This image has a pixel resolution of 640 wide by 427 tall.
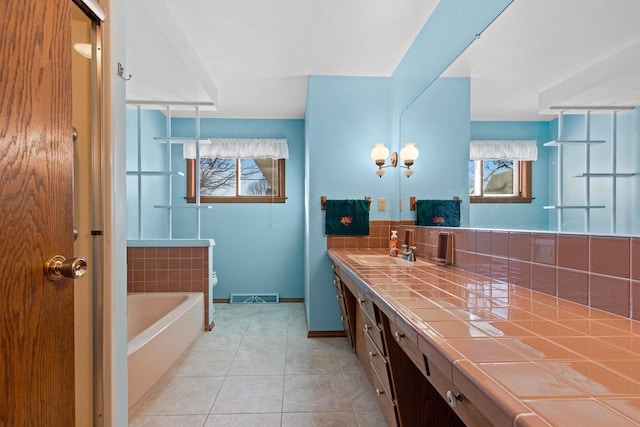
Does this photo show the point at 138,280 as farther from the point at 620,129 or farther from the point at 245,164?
the point at 620,129

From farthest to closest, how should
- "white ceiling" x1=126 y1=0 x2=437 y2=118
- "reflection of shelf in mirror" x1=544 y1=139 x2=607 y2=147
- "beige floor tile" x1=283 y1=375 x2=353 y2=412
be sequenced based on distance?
"white ceiling" x1=126 y1=0 x2=437 y2=118, "beige floor tile" x1=283 y1=375 x2=353 y2=412, "reflection of shelf in mirror" x1=544 y1=139 x2=607 y2=147

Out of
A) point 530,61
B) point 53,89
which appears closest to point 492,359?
point 530,61

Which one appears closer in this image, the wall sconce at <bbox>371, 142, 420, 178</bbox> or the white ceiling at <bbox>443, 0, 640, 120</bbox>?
the white ceiling at <bbox>443, 0, 640, 120</bbox>

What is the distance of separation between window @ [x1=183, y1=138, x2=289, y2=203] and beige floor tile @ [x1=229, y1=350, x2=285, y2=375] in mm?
2150

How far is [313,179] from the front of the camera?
121 inches

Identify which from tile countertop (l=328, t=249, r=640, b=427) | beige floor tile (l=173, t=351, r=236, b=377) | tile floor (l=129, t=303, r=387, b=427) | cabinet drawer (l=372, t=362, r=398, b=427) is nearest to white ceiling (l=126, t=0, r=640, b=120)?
tile countertop (l=328, t=249, r=640, b=427)

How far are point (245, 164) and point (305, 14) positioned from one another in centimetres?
253

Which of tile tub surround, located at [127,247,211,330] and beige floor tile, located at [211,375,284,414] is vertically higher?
tile tub surround, located at [127,247,211,330]

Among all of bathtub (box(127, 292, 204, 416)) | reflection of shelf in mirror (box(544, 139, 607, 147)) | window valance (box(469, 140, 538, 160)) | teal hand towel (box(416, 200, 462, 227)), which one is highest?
window valance (box(469, 140, 538, 160))

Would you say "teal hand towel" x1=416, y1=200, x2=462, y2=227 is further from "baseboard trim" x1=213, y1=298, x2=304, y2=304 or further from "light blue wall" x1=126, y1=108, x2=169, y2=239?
"light blue wall" x1=126, y1=108, x2=169, y2=239

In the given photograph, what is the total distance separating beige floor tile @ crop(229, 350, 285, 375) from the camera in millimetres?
2387

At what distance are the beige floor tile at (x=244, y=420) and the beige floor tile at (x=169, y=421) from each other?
6 cm

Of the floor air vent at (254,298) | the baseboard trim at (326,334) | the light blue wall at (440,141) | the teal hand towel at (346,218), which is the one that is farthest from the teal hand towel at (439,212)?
the floor air vent at (254,298)

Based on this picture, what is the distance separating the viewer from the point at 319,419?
182 centimetres
